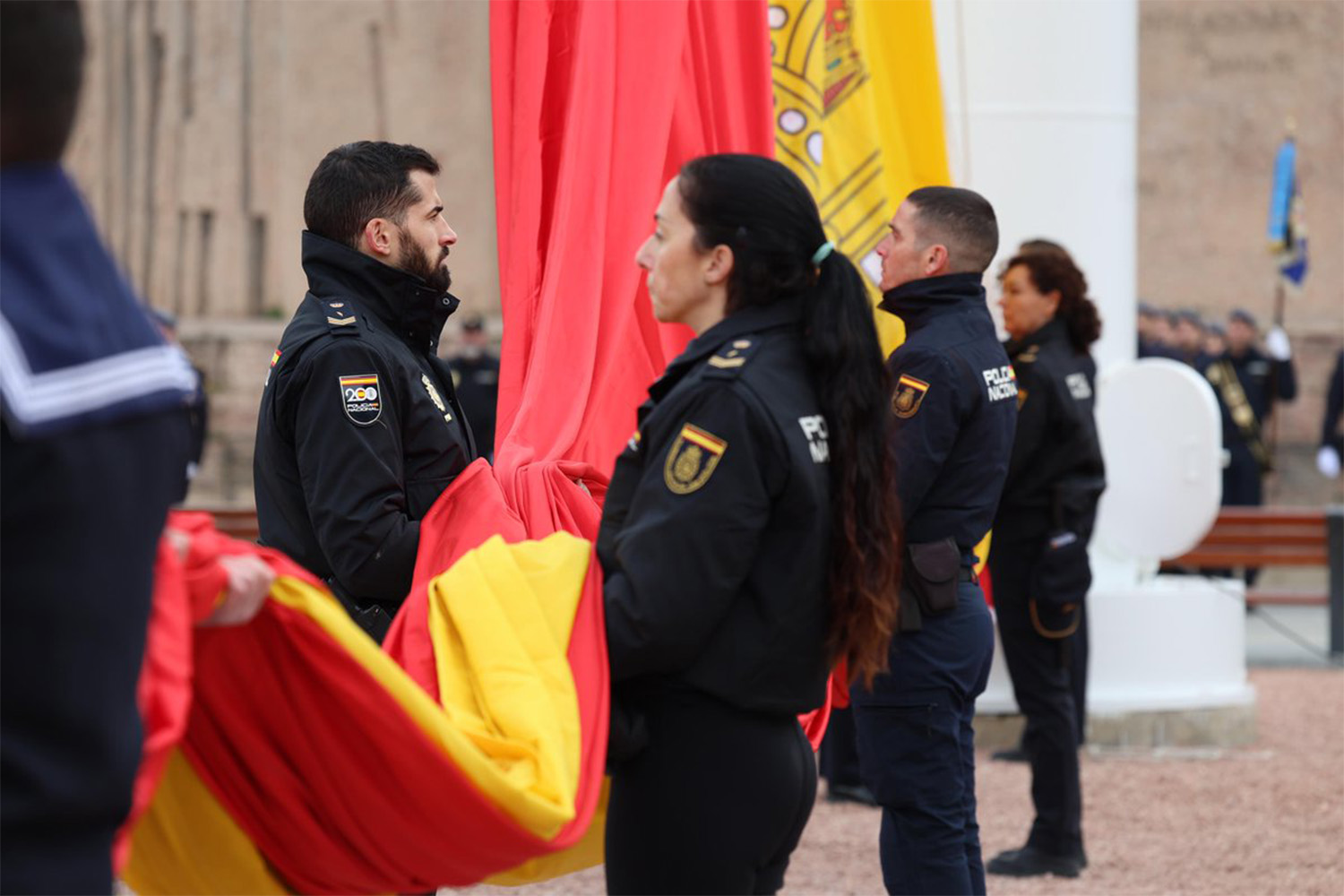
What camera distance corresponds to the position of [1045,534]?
21.0 ft

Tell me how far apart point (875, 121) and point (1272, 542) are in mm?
7359

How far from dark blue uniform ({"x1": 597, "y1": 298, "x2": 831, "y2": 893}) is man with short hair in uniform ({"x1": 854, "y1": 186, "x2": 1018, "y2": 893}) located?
1238mm

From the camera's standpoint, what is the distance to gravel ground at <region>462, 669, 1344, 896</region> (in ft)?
19.6

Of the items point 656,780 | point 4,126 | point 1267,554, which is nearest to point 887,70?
point 656,780

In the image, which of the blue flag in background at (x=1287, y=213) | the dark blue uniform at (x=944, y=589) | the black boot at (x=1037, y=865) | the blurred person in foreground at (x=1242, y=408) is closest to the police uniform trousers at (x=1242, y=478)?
the blurred person in foreground at (x=1242, y=408)

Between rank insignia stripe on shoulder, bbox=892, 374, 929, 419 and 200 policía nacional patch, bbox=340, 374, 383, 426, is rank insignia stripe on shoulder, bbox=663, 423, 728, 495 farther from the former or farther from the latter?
rank insignia stripe on shoulder, bbox=892, 374, 929, 419

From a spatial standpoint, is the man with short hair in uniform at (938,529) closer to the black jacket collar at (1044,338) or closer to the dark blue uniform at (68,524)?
the black jacket collar at (1044,338)

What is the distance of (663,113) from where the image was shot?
182 inches

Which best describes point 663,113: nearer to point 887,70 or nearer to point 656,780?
point 887,70

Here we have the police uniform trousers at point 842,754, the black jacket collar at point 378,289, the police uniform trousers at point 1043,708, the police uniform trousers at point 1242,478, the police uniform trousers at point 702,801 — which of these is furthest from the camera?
the police uniform trousers at point 1242,478

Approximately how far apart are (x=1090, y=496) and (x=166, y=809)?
13.9ft

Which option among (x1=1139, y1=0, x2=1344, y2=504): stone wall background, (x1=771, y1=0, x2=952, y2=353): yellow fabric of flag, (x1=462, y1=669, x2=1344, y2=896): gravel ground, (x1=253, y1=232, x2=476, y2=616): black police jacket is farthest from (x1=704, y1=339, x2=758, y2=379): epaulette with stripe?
(x1=1139, y1=0, x2=1344, y2=504): stone wall background

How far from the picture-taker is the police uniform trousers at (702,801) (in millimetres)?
2777

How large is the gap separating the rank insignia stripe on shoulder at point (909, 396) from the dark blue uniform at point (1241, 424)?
10975 mm
